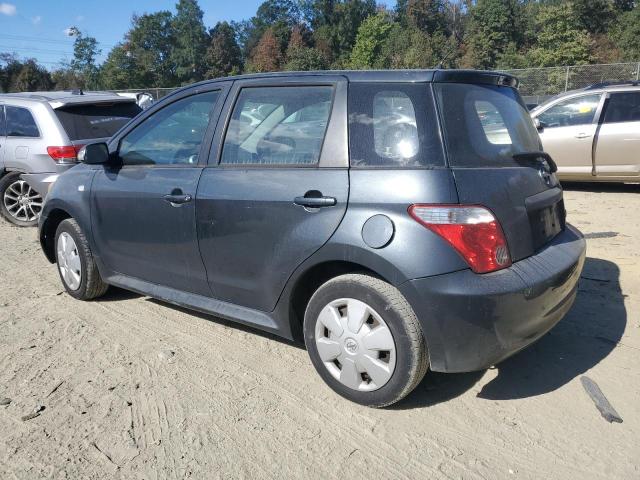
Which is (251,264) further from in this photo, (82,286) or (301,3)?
(301,3)

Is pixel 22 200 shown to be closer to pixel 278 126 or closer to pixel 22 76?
pixel 278 126

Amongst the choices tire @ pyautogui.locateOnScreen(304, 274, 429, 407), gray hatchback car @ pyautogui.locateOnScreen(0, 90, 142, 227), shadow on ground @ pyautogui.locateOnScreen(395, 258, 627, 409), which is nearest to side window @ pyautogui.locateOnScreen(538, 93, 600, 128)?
shadow on ground @ pyautogui.locateOnScreen(395, 258, 627, 409)

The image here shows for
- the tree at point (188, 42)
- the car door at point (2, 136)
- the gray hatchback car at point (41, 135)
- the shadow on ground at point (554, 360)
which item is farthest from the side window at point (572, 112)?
the tree at point (188, 42)

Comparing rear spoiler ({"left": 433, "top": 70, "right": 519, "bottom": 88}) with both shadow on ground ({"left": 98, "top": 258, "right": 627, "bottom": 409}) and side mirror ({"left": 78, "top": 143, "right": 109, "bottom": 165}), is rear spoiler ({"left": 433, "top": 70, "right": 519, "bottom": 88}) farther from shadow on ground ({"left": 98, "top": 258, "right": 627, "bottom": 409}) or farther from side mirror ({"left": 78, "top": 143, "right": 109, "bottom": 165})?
side mirror ({"left": 78, "top": 143, "right": 109, "bottom": 165})

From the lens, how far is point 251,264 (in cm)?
337

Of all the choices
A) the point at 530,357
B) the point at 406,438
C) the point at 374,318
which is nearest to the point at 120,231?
the point at 374,318

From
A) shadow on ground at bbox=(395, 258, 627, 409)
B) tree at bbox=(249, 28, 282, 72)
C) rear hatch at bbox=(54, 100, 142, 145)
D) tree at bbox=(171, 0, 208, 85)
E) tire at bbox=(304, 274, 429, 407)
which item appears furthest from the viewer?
tree at bbox=(171, 0, 208, 85)

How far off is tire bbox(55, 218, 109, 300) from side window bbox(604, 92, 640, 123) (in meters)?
7.70

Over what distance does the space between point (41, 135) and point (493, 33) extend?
220 ft

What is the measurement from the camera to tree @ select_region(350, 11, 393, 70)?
232ft

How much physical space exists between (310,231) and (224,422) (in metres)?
1.08

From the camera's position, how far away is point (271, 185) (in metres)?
3.26

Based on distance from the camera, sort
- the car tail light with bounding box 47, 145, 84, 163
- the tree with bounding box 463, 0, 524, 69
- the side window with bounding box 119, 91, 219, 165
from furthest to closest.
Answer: the tree with bounding box 463, 0, 524, 69
the car tail light with bounding box 47, 145, 84, 163
the side window with bounding box 119, 91, 219, 165

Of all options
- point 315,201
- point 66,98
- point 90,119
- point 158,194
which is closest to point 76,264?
point 158,194
